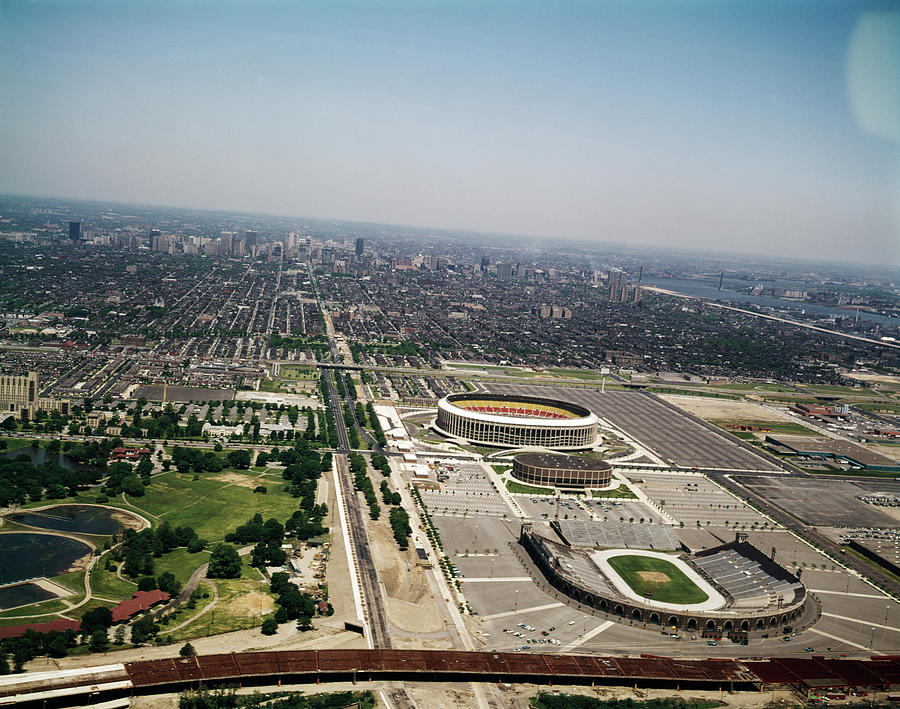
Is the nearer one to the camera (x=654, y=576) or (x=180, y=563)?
(x=180, y=563)

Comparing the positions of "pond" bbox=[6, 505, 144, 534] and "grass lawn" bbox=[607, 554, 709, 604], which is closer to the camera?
"grass lawn" bbox=[607, 554, 709, 604]

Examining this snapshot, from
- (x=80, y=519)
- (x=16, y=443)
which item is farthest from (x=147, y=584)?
(x=16, y=443)

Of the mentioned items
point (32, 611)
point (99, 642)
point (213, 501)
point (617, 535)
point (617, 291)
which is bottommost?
point (213, 501)

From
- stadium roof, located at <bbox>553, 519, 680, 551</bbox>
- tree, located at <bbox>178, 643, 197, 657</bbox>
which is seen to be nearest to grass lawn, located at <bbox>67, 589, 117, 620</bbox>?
tree, located at <bbox>178, 643, 197, 657</bbox>

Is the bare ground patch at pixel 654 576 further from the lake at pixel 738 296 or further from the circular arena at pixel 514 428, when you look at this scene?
the lake at pixel 738 296

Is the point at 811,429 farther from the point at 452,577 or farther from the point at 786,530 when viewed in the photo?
the point at 452,577

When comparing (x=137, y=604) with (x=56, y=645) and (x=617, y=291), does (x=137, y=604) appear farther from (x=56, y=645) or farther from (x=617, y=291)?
(x=617, y=291)

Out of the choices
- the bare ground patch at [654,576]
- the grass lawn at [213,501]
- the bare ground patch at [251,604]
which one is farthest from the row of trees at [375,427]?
the bare ground patch at [251,604]

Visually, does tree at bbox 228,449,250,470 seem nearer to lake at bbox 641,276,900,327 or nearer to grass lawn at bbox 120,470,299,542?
grass lawn at bbox 120,470,299,542
